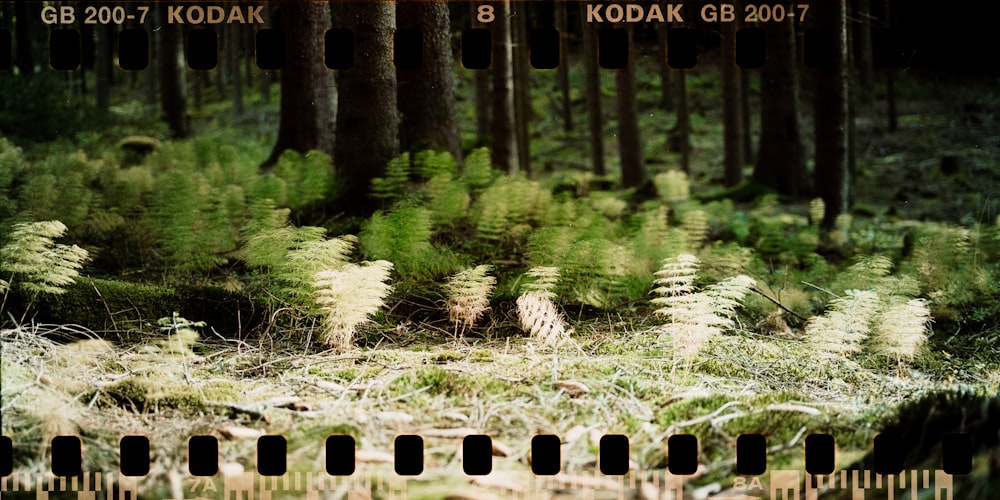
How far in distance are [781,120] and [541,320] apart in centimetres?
1037

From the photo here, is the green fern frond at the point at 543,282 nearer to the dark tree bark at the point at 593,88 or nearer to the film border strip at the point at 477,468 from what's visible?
the film border strip at the point at 477,468

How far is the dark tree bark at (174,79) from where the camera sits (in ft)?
56.0

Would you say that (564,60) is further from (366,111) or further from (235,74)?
(366,111)

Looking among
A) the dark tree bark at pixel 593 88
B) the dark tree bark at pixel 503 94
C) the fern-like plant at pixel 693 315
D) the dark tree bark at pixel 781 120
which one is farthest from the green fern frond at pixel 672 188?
the fern-like plant at pixel 693 315

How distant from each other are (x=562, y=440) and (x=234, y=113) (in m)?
31.1

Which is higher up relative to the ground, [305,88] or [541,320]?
[305,88]

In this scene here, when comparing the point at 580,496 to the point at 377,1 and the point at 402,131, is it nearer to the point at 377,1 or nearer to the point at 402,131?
the point at 377,1

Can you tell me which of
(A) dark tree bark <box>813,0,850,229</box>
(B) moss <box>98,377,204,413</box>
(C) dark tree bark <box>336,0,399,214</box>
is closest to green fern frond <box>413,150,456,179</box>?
(C) dark tree bark <box>336,0,399,214</box>

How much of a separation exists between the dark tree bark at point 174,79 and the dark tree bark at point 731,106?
1143 cm

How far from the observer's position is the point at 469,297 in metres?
5.41

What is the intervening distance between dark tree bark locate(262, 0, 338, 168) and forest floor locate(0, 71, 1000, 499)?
7307 millimetres

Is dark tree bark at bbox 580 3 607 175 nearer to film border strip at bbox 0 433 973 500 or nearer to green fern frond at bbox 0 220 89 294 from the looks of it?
green fern frond at bbox 0 220 89 294

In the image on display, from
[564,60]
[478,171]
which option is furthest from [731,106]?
[478,171]

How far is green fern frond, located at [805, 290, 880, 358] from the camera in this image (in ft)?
16.8
